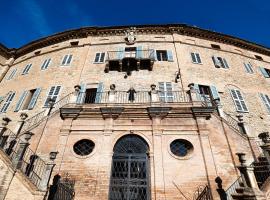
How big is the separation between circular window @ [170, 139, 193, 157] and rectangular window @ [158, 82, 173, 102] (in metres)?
3.51

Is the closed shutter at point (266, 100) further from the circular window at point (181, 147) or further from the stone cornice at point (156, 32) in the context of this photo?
the circular window at point (181, 147)

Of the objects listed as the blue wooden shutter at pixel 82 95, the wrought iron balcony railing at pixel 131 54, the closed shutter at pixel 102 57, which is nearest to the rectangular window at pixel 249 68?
the wrought iron balcony railing at pixel 131 54

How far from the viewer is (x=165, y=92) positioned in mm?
15000

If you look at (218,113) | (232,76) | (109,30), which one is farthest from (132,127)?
(109,30)

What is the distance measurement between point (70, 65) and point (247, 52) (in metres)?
16.6

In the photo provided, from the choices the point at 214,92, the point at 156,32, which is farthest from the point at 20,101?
the point at 214,92

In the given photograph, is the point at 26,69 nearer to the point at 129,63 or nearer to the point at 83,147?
the point at 129,63

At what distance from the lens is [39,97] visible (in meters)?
16.4

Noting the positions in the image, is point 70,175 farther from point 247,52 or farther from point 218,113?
point 247,52

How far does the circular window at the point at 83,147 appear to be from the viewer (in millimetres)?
11539

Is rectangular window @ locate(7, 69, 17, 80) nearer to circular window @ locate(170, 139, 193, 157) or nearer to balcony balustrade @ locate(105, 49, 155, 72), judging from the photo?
balcony balustrade @ locate(105, 49, 155, 72)

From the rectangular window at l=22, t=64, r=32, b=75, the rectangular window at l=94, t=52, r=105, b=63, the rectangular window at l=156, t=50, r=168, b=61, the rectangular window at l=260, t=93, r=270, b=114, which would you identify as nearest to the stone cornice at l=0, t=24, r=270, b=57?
the rectangular window at l=156, t=50, r=168, b=61

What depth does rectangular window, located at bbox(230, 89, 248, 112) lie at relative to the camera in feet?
50.3

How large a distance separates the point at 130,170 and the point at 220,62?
42.1 ft
